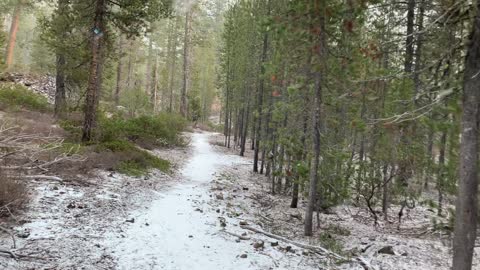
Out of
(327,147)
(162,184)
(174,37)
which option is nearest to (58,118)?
(162,184)

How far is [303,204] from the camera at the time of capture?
12227 millimetres

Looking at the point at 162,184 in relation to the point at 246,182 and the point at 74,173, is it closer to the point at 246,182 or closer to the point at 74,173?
the point at 74,173

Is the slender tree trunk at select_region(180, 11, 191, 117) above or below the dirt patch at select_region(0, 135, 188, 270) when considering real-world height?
above

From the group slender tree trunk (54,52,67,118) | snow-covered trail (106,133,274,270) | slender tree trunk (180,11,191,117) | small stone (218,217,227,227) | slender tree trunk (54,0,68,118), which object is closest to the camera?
snow-covered trail (106,133,274,270)

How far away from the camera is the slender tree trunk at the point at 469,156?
4059mm

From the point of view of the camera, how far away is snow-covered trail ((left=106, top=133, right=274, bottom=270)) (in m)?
5.77

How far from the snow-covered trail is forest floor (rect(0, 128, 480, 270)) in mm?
17

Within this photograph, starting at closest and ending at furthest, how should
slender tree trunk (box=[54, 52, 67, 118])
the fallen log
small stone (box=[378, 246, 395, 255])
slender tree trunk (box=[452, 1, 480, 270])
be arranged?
slender tree trunk (box=[452, 1, 480, 270]) → the fallen log → small stone (box=[378, 246, 395, 255]) → slender tree trunk (box=[54, 52, 67, 118])

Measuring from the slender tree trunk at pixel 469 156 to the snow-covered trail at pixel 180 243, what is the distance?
3.10 m

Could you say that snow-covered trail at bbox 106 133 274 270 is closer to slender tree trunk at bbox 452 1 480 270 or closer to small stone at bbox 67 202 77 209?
small stone at bbox 67 202 77 209

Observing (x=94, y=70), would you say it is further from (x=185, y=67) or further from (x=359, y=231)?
(x=185, y=67)

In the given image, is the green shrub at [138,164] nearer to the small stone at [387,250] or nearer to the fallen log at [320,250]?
the fallen log at [320,250]

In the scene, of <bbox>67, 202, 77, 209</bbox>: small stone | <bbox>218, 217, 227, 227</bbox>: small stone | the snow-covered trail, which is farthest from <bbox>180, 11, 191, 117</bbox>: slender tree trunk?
<bbox>67, 202, 77, 209</bbox>: small stone

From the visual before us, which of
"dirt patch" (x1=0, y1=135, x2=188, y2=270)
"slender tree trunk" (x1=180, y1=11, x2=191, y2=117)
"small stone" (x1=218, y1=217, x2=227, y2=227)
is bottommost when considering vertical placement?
"small stone" (x1=218, y1=217, x2=227, y2=227)
